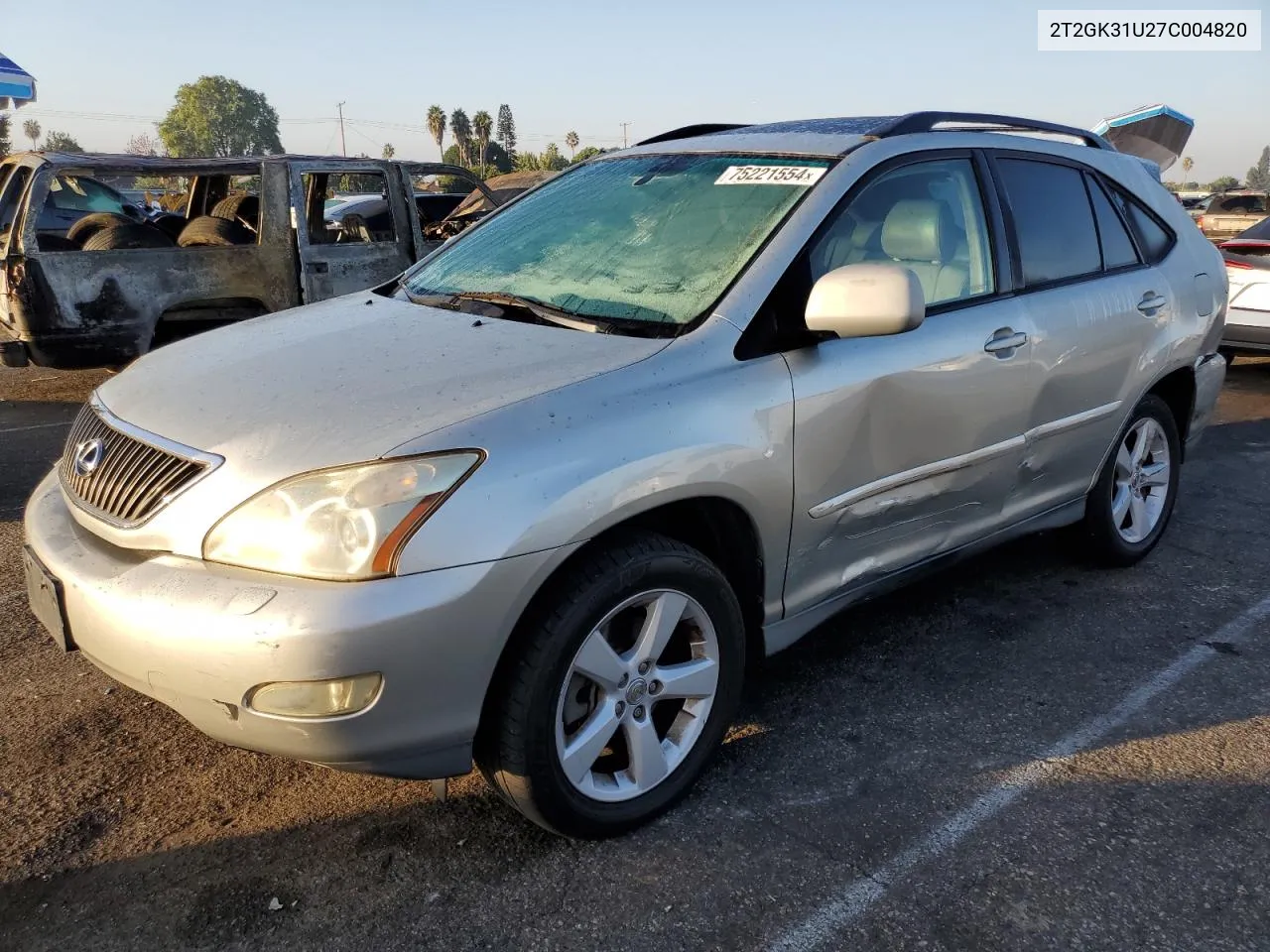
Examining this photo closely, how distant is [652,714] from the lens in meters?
2.66

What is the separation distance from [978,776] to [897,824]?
35cm

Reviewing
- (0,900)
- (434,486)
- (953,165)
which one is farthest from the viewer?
(953,165)

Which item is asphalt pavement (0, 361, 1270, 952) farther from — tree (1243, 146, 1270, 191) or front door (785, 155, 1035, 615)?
tree (1243, 146, 1270, 191)

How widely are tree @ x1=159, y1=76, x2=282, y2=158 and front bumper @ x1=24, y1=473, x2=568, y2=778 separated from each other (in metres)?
143

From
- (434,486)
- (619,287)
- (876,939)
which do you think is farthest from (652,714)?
(619,287)

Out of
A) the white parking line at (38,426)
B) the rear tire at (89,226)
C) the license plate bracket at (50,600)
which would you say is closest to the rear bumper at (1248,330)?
the license plate bracket at (50,600)

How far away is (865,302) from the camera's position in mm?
2582

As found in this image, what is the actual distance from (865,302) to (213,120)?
152782 millimetres

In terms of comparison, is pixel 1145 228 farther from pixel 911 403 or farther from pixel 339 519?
pixel 339 519

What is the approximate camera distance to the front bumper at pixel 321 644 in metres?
2.01

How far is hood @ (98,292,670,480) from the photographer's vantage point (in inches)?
87.9

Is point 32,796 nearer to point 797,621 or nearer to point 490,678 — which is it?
point 490,678

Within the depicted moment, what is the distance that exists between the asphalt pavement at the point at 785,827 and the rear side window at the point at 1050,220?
1317mm

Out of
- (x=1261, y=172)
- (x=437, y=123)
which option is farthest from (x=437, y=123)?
(x=1261, y=172)
